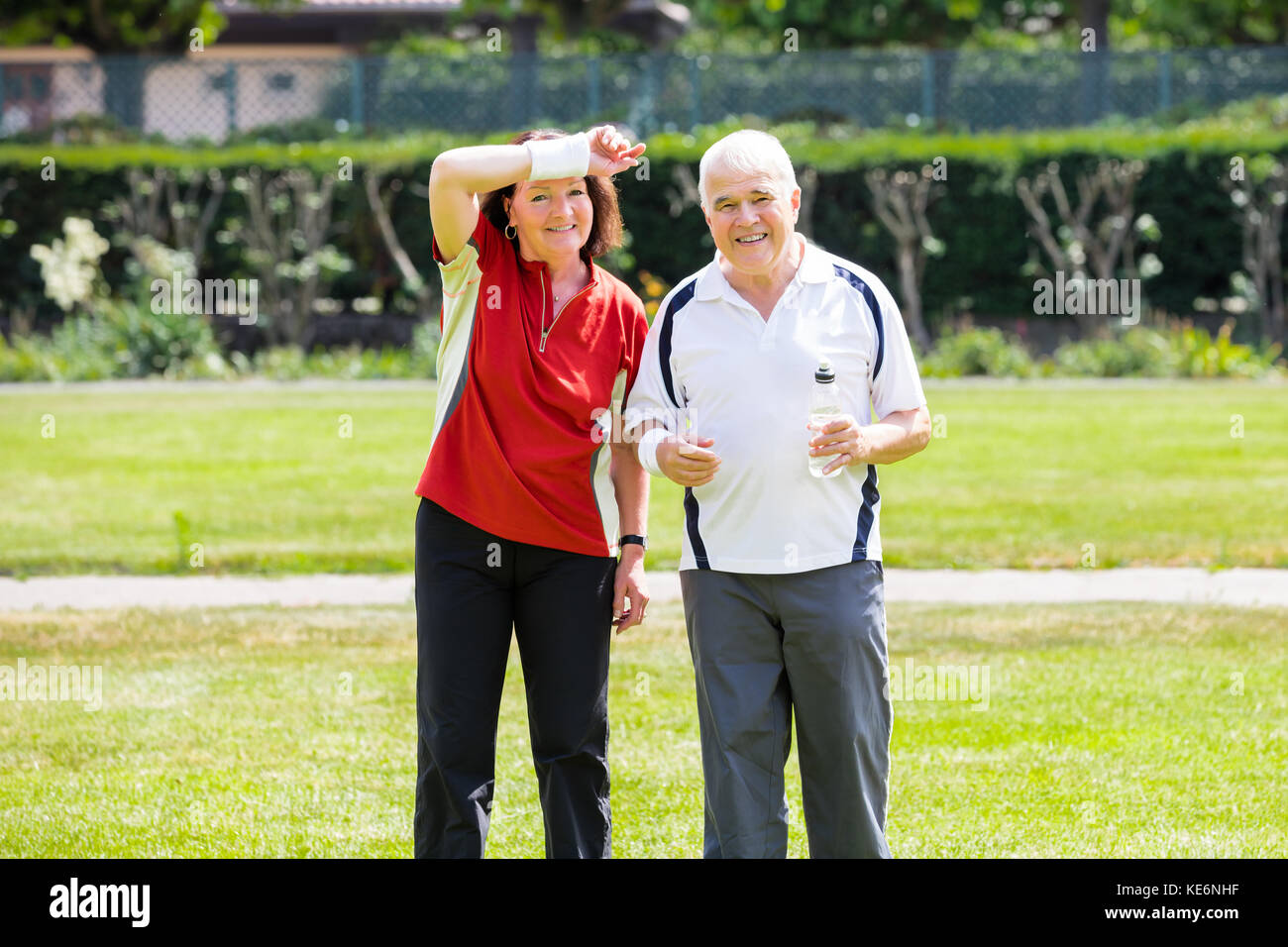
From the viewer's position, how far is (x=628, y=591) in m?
4.04

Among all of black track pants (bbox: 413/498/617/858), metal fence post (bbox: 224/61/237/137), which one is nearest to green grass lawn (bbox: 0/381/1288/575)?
black track pants (bbox: 413/498/617/858)

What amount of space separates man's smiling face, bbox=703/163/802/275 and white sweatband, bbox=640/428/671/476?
43cm

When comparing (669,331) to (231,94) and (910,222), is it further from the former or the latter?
(231,94)

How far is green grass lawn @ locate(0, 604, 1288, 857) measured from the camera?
4.99 meters

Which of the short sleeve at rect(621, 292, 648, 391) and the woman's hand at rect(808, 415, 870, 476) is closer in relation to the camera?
the woman's hand at rect(808, 415, 870, 476)

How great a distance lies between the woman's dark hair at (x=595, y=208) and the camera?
3.96 metres

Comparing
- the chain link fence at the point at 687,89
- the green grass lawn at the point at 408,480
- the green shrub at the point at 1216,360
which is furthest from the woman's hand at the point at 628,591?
the chain link fence at the point at 687,89

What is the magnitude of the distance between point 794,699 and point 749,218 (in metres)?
1.14

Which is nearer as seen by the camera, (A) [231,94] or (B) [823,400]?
(B) [823,400]

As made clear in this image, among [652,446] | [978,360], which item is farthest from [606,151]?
[978,360]

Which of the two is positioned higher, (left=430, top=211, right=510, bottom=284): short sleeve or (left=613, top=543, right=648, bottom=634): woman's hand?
(left=430, top=211, right=510, bottom=284): short sleeve

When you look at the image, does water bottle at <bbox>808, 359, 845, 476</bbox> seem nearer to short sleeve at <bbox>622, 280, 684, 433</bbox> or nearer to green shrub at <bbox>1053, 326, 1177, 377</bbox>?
short sleeve at <bbox>622, 280, 684, 433</bbox>

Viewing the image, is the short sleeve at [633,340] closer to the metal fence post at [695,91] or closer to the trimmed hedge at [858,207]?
the trimmed hedge at [858,207]

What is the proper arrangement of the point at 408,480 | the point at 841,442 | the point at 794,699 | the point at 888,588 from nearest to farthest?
the point at 841,442 → the point at 794,699 → the point at 888,588 → the point at 408,480
